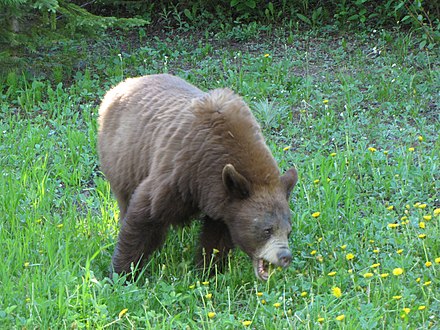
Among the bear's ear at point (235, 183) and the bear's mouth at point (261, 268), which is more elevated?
the bear's ear at point (235, 183)

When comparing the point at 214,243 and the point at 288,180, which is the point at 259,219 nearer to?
the point at 288,180

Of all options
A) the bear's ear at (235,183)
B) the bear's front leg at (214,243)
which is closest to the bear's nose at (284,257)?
the bear's ear at (235,183)

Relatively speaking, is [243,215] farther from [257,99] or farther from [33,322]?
[257,99]

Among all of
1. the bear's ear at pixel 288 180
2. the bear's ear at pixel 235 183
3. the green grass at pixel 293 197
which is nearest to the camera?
the green grass at pixel 293 197

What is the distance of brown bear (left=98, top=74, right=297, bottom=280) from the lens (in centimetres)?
533

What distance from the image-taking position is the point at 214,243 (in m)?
6.02

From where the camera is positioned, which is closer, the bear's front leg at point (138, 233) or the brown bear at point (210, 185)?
the brown bear at point (210, 185)

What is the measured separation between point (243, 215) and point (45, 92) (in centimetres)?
451

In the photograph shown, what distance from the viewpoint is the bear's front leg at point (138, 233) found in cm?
557

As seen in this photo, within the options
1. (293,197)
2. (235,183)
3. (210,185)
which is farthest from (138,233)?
(293,197)

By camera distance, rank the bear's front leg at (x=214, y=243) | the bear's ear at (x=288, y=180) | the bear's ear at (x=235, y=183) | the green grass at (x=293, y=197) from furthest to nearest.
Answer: the bear's front leg at (x=214, y=243), the bear's ear at (x=288, y=180), the bear's ear at (x=235, y=183), the green grass at (x=293, y=197)

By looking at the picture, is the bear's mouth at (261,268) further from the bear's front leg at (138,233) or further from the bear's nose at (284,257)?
the bear's front leg at (138,233)

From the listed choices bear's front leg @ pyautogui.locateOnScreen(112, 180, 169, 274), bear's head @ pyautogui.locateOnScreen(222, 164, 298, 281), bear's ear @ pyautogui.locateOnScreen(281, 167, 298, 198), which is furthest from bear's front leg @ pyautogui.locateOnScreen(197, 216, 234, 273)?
bear's ear @ pyautogui.locateOnScreen(281, 167, 298, 198)

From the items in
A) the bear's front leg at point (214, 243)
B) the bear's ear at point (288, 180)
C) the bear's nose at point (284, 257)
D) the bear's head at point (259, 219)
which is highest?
the bear's ear at point (288, 180)
